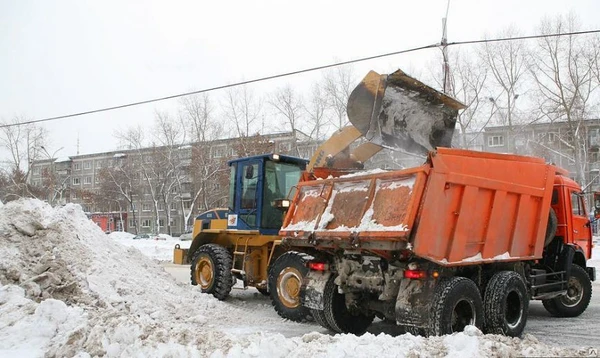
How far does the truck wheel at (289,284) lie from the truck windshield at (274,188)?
1574mm

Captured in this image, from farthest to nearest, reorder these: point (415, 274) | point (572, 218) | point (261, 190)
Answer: point (261, 190), point (572, 218), point (415, 274)

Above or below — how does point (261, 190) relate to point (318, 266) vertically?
above

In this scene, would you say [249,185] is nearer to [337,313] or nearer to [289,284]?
[289,284]

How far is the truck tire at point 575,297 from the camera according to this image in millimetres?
9125

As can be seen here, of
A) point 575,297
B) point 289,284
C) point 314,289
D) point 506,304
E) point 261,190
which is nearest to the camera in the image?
point 506,304

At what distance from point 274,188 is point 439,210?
452 centimetres

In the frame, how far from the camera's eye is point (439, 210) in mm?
6113

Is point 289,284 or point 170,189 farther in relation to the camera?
point 170,189

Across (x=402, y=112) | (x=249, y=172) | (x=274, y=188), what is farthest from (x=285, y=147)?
(x=402, y=112)

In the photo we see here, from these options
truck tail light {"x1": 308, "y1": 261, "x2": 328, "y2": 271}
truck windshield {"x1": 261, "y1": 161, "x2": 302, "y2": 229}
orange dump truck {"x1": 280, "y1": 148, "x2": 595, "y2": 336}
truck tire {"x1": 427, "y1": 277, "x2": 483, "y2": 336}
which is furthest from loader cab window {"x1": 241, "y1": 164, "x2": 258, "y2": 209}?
truck tire {"x1": 427, "y1": 277, "x2": 483, "y2": 336}

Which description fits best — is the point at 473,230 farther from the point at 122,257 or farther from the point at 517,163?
the point at 122,257

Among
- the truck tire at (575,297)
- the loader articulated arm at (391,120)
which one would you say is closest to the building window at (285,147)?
the loader articulated arm at (391,120)

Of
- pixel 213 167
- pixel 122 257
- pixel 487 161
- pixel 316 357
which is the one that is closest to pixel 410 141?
pixel 487 161

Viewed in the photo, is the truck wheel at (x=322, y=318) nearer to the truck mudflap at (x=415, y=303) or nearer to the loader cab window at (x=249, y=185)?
the truck mudflap at (x=415, y=303)
